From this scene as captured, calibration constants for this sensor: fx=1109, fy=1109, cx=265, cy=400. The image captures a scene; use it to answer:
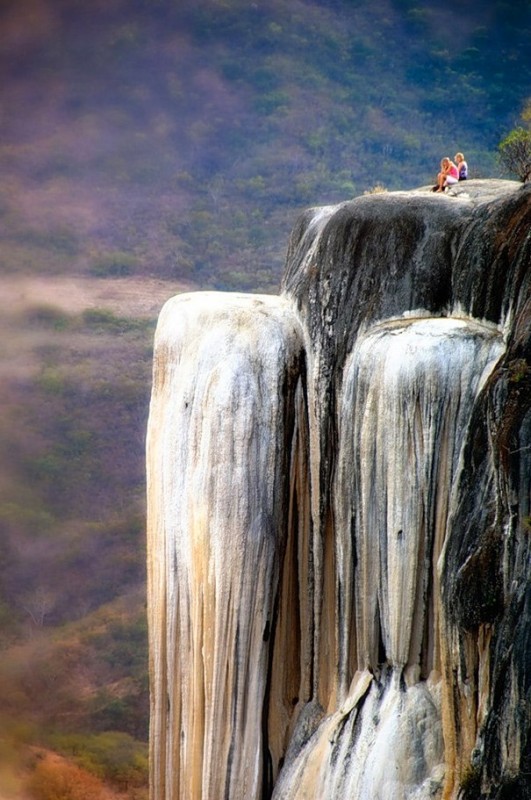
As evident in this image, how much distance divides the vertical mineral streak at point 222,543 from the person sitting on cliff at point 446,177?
145 centimetres

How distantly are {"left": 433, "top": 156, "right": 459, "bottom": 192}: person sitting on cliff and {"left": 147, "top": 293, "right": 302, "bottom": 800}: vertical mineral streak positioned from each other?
145 cm

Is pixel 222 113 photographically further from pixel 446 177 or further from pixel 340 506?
pixel 340 506

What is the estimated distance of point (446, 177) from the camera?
804 cm

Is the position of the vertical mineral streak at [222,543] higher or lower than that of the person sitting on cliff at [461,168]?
lower

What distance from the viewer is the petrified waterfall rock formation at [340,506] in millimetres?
6051

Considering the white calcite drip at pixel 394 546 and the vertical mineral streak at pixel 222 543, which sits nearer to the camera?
the white calcite drip at pixel 394 546

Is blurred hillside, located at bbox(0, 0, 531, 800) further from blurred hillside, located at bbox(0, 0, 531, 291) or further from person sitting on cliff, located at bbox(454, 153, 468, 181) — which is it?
person sitting on cliff, located at bbox(454, 153, 468, 181)

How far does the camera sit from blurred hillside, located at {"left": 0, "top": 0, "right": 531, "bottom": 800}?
16.4 metres

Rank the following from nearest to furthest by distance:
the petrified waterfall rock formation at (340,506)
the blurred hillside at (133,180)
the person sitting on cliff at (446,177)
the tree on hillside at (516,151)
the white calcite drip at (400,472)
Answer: the petrified waterfall rock formation at (340,506)
the white calcite drip at (400,472)
the person sitting on cliff at (446,177)
the tree on hillside at (516,151)
the blurred hillside at (133,180)

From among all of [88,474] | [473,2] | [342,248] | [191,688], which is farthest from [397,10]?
[191,688]

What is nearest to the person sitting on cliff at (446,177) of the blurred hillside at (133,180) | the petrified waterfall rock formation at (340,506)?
the petrified waterfall rock formation at (340,506)

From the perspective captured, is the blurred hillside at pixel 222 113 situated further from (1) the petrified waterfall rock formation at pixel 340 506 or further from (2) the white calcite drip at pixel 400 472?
(2) the white calcite drip at pixel 400 472

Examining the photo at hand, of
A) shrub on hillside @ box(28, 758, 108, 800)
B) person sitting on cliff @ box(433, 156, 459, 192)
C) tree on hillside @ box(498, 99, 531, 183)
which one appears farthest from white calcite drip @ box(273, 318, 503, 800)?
shrub on hillside @ box(28, 758, 108, 800)

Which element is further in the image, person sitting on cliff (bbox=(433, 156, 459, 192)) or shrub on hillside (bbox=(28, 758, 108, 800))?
shrub on hillside (bbox=(28, 758, 108, 800))
